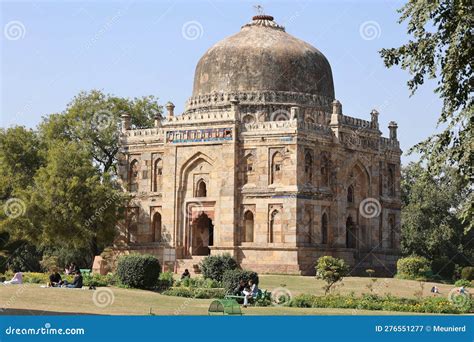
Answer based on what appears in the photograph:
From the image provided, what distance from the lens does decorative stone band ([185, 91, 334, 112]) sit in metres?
48.6

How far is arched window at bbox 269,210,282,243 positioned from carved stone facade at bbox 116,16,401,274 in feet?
0.16

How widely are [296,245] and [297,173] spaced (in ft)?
11.4

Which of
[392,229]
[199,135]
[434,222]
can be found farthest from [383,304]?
[434,222]

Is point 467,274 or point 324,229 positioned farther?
point 467,274

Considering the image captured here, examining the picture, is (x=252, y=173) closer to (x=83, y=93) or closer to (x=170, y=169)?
(x=170, y=169)

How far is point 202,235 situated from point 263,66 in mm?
9576

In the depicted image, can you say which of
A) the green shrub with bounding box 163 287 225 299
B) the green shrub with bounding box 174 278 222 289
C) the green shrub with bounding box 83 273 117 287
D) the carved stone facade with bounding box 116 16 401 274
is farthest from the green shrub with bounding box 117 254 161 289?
the carved stone facade with bounding box 116 16 401 274

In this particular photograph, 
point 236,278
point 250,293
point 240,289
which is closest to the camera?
point 250,293

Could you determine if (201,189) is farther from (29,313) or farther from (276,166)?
(29,313)

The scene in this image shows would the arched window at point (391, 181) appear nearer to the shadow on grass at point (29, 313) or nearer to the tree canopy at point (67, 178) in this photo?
the tree canopy at point (67, 178)

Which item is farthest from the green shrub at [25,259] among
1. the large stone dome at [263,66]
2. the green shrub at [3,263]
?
the large stone dome at [263,66]

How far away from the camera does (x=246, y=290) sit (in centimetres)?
3062

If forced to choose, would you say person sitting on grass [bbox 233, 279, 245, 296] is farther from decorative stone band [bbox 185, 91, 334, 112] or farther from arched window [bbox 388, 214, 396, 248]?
arched window [bbox 388, 214, 396, 248]

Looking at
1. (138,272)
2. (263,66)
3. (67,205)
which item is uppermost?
(263,66)
